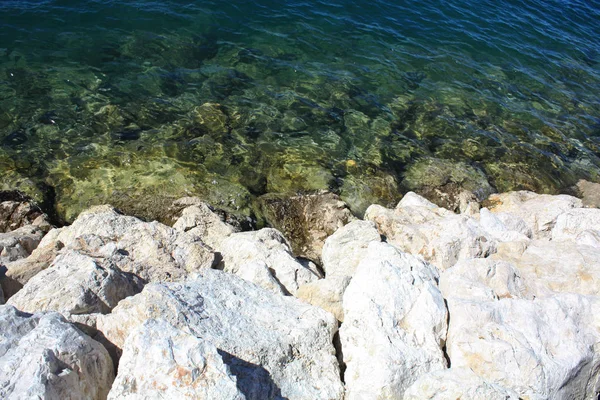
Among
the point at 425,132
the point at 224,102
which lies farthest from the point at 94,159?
the point at 425,132

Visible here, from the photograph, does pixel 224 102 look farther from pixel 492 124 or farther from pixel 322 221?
pixel 492 124

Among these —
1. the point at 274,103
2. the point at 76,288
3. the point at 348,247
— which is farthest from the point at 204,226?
the point at 274,103

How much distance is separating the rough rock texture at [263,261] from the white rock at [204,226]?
0.46 m

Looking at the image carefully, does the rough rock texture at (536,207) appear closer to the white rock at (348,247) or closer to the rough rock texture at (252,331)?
the white rock at (348,247)

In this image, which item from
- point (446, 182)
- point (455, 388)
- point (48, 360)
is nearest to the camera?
point (48, 360)

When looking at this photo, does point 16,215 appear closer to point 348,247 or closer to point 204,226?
point 204,226

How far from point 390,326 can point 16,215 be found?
8763 millimetres

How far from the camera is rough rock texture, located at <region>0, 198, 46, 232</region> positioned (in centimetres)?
1108

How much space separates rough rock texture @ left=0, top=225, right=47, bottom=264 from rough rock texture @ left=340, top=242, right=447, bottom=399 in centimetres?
625

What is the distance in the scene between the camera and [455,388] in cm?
586

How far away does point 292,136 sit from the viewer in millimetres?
15125

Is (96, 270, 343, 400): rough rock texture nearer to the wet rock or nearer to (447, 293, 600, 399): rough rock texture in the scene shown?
(447, 293, 600, 399): rough rock texture

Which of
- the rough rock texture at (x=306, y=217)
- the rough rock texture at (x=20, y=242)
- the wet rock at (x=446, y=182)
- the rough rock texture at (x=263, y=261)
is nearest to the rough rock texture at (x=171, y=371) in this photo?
the rough rock texture at (x=263, y=261)

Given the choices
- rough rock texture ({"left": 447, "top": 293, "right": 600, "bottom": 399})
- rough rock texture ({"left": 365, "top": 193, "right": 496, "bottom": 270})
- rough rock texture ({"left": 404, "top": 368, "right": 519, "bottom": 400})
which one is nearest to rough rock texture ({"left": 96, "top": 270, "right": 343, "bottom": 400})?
rough rock texture ({"left": 404, "top": 368, "right": 519, "bottom": 400})
